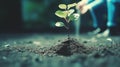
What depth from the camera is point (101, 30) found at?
6.70m

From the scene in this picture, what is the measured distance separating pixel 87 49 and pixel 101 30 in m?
2.91

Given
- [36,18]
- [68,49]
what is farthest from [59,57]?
[36,18]

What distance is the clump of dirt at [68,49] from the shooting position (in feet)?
12.3

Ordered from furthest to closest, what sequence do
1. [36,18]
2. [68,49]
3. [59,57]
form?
[36,18]
[68,49]
[59,57]

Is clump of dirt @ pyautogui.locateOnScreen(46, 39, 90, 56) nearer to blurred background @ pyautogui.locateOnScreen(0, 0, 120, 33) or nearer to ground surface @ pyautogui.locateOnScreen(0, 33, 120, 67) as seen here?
ground surface @ pyautogui.locateOnScreen(0, 33, 120, 67)

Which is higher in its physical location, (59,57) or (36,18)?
(36,18)

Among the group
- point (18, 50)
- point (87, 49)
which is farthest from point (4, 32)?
point (87, 49)

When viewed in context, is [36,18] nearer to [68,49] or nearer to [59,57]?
[68,49]

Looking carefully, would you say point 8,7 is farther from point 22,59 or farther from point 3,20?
point 22,59

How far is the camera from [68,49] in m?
3.81

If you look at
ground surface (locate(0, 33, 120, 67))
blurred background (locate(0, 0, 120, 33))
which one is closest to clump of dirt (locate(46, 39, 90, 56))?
ground surface (locate(0, 33, 120, 67))

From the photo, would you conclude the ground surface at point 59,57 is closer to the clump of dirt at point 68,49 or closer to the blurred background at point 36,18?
the clump of dirt at point 68,49

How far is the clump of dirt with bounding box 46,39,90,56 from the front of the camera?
3.76 metres

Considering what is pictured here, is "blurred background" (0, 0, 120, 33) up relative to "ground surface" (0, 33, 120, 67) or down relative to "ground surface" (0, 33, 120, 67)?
up
